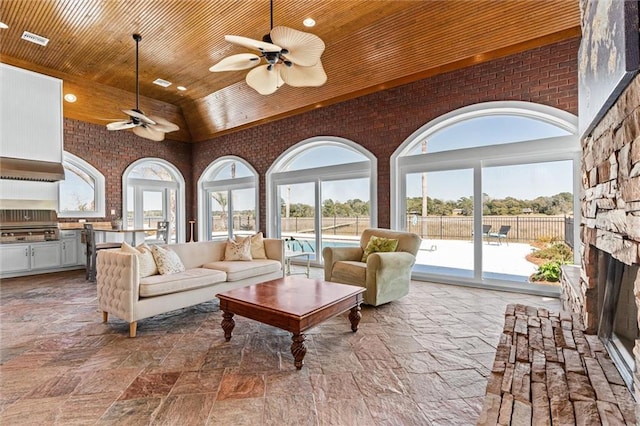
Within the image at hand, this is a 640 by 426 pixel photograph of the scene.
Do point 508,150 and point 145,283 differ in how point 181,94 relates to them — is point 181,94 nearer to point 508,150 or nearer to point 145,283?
point 145,283

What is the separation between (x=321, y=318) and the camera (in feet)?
8.39

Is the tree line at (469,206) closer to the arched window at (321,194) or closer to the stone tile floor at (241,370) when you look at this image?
the arched window at (321,194)

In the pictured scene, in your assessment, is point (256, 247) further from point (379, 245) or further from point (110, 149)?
point (110, 149)

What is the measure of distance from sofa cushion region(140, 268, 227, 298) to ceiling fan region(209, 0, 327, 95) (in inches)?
88.8

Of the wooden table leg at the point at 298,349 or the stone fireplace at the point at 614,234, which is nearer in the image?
the stone fireplace at the point at 614,234

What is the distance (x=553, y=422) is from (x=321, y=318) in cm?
158

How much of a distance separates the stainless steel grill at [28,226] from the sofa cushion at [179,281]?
177 inches

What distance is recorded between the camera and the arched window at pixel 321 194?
6.19 m

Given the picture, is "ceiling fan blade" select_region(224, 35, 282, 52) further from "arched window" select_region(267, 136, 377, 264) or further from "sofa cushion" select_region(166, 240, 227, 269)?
"arched window" select_region(267, 136, 377, 264)

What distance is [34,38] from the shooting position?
15.8 ft

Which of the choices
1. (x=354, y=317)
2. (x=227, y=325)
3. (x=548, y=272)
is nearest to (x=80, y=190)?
(x=227, y=325)

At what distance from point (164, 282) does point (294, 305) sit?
154 centimetres

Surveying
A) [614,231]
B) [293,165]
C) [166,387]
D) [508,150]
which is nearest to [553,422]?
[614,231]

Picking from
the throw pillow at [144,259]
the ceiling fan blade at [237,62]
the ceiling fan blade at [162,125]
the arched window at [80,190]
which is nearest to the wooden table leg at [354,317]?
the throw pillow at [144,259]
